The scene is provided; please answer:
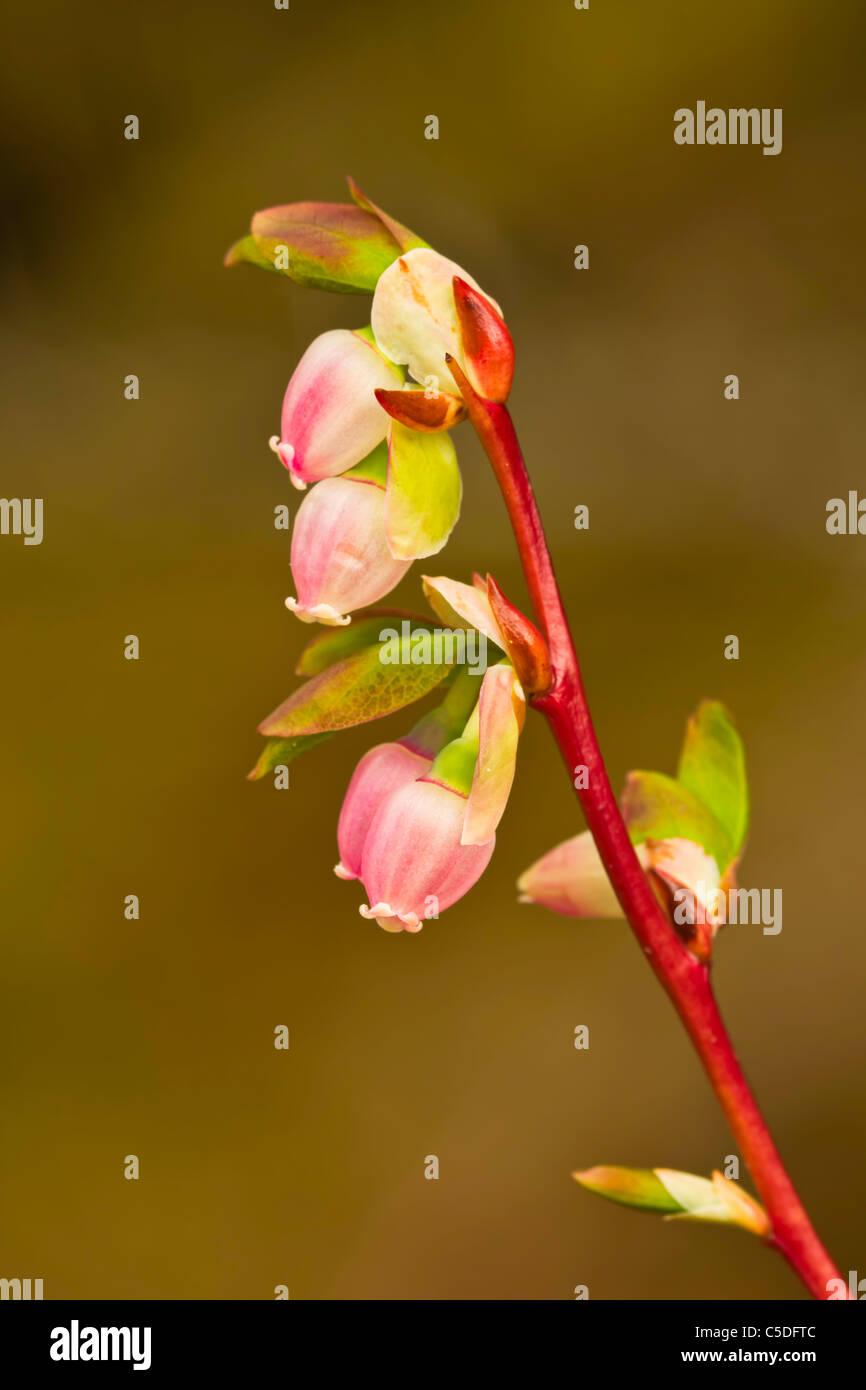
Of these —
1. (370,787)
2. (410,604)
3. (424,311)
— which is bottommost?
(370,787)

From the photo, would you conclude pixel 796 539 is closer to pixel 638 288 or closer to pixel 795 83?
pixel 638 288

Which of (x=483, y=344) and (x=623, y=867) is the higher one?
(x=483, y=344)

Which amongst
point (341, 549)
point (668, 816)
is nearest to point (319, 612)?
point (341, 549)

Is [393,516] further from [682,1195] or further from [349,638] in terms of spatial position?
[682,1195]

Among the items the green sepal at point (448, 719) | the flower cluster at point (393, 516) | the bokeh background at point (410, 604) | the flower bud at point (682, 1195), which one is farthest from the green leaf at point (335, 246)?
the bokeh background at point (410, 604)

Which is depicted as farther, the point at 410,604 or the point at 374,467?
the point at 410,604

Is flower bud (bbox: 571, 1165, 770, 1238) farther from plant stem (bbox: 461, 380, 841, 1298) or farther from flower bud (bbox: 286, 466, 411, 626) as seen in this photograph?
flower bud (bbox: 286, 466, 411, 626)
